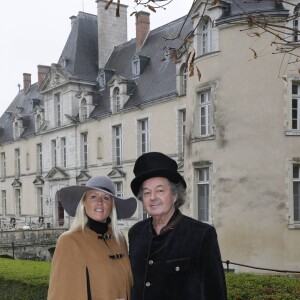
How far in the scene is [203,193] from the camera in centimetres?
1595

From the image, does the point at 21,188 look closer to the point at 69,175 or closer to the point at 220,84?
the point at 69,175

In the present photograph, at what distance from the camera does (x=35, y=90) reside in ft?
130

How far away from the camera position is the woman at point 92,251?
12.0ft

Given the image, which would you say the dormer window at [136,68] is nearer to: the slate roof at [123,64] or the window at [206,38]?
the slate roof at [123,64]

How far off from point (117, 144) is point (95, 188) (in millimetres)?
22796

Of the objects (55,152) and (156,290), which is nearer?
(156,290)

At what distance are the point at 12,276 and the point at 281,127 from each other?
926 centimetres

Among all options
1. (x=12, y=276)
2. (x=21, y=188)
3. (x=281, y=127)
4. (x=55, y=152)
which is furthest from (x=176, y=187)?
(x=21, y=188)

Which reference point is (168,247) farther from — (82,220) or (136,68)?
(136,68)

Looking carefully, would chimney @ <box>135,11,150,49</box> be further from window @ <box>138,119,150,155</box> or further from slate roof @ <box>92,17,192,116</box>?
window @ <box>138,119,150,155</box>

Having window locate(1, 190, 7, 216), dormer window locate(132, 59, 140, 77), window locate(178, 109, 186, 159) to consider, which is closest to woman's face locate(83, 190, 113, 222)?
window locate(178, 109, 186, 159)

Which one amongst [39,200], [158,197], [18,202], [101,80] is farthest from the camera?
[18,202]

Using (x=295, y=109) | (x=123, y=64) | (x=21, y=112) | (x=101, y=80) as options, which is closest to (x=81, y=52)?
(x=101, y=80)

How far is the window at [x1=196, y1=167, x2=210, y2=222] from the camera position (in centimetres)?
1583
